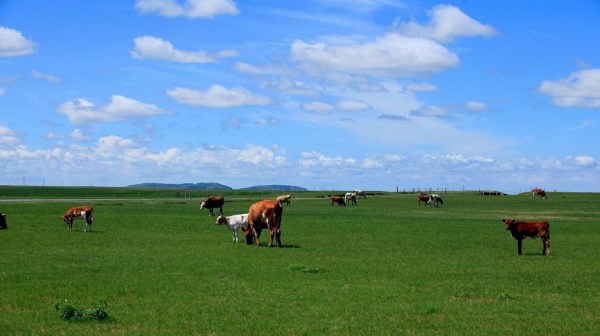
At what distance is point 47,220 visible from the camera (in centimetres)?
4125

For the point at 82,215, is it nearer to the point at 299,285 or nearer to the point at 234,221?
the point at 234,221

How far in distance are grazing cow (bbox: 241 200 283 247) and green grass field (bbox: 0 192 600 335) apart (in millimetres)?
1215

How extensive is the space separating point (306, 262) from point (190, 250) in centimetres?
604

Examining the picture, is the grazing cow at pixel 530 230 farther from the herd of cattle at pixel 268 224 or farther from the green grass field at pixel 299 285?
the green grass field at pixel 299 285

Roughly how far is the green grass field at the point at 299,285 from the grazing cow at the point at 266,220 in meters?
1.22

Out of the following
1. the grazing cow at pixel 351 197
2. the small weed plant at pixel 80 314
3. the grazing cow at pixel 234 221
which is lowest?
the small weed plant at pixel 80 314

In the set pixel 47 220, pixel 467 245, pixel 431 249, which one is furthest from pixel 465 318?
pixel 47 220

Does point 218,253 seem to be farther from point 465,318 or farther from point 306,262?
point 465,318

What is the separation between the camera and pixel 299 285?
17.8 meters

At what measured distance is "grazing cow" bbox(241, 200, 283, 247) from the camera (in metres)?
29.0

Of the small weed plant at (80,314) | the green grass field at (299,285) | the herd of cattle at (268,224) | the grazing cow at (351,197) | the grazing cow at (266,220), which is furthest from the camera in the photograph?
the grazing cow at (351,197)

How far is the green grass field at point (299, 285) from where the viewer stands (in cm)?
1327

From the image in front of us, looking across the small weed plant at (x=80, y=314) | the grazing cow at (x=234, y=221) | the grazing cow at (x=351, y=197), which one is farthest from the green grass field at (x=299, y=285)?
A: the grazing cow at (x=351, y=197)

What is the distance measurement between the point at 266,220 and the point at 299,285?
459 inches
